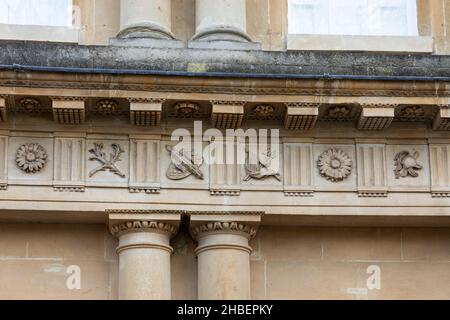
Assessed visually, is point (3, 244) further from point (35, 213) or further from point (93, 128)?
point (93, 128)

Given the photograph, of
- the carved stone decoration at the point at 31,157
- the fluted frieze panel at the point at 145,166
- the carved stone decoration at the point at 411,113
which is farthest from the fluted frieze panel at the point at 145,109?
the carved stone decoration at the point at 411,113

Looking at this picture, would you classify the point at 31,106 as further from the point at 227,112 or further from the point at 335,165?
the point at 335,165

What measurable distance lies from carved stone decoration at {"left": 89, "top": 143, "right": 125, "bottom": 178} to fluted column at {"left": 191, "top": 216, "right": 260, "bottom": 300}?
110 centimetres

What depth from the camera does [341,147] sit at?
1581 centimetres

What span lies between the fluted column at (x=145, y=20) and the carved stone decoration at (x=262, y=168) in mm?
1771

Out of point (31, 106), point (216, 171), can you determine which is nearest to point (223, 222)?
point (216, 171)

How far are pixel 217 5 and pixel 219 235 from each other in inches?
110

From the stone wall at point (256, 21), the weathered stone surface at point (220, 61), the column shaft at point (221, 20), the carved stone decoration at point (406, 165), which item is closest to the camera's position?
the weathered stone surface at point (220, 61)

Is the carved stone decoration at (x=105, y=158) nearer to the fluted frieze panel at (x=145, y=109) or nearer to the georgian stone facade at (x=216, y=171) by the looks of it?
the georgian stone facade at (x=216, y=171)

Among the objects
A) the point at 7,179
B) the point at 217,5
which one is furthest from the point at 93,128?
the point at 217,5

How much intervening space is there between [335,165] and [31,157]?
3.49m

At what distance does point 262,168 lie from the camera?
15.6 metres

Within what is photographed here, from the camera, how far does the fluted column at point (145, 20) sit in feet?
51.9

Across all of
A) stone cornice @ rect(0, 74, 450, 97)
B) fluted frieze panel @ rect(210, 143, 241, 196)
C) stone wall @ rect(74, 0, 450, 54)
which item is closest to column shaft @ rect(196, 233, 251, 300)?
fluted frieze panel @ rect(210, 143, 241, 196)
